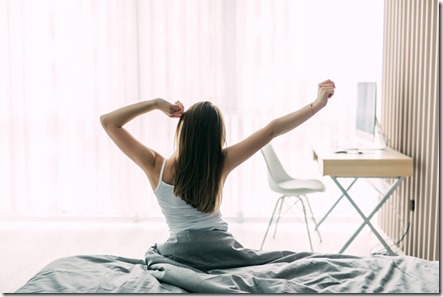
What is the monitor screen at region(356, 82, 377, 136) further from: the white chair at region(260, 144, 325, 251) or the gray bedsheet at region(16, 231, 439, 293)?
the gray bedsheet at region(16, 231, 439, 293)

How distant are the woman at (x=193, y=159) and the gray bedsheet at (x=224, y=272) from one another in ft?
0.25

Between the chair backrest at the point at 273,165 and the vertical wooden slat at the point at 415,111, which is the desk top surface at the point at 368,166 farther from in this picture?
the chair backrest at the point at 273,165

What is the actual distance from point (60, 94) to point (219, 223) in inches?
127

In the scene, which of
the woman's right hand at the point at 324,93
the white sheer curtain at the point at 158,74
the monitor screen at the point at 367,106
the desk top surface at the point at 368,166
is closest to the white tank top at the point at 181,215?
the woman's right hand at the point at 324,93

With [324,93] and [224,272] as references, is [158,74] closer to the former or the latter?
[324,93]

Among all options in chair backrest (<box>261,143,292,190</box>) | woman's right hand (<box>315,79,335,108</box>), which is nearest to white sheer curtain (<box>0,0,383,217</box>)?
chair backrest (<box>261,143,292,190</box>)

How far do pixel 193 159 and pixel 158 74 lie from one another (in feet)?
9.70

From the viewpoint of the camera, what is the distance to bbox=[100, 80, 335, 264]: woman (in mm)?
2234

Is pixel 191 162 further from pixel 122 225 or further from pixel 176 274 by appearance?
pixel 122 225

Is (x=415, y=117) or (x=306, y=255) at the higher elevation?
(x=415, y=117)

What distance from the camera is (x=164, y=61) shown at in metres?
5.09

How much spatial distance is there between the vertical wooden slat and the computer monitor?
0.59 feet

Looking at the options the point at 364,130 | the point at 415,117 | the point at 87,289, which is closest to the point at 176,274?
Result: the point at 87,289

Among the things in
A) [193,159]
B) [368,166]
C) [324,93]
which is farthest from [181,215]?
[368,166]
